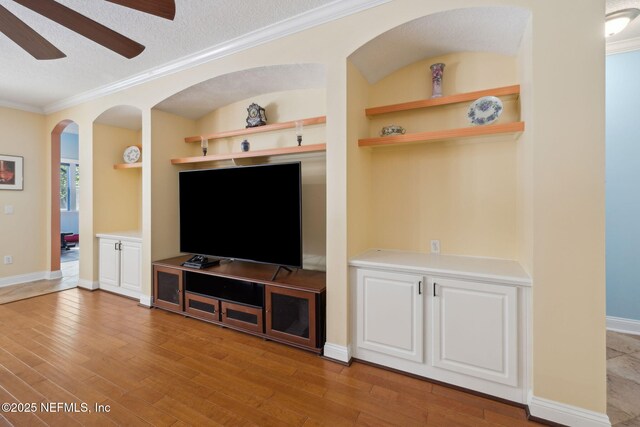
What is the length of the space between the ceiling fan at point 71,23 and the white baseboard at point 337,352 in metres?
2.36

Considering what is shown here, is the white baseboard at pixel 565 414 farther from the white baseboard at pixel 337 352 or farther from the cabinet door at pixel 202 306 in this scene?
the cabinet door at pixel 202 306

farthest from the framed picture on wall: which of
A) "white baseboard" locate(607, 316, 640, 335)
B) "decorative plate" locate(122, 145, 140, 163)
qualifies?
"white baseboard" locate(607, 316, 640, 335)

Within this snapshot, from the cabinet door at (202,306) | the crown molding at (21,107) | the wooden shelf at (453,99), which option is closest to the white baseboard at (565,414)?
the wooden shelf at (453,99)

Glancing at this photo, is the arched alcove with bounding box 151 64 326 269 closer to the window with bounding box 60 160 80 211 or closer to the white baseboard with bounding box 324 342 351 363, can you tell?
the white baseboard with bounding box 324 342 351 363

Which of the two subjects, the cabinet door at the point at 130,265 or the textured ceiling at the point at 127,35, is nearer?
the textured ceiling at the point at 127,35

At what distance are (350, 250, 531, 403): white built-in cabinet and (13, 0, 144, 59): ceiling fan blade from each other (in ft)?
6.66

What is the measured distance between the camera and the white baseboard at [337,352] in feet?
7.18

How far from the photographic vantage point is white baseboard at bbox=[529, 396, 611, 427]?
1536 millimetres

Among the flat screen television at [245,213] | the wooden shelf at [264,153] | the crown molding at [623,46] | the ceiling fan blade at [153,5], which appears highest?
the crown molding at [623,46]

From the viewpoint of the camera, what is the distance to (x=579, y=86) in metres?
1.57

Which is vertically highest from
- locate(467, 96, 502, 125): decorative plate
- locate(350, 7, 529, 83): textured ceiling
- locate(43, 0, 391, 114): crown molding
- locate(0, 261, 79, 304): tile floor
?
locate(43, 0, 391, 114): crown molding

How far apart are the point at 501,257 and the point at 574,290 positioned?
0.63 m

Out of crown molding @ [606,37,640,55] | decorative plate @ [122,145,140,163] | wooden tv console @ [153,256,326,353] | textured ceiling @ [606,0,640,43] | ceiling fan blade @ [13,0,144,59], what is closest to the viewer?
ceiling fan blade @ [13,0,144,59]

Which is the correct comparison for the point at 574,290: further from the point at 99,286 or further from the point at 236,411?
the point at 99,286
